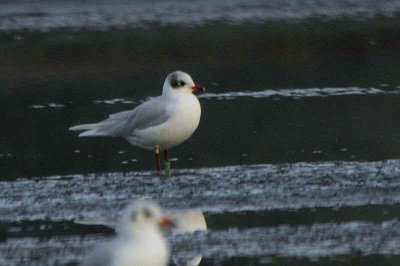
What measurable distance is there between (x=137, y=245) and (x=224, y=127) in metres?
6.27

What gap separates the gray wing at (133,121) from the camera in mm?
10875

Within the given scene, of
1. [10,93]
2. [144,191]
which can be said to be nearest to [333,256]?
[144,191]

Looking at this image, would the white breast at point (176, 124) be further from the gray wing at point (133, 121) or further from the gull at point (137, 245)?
the gull at point (137, 245)

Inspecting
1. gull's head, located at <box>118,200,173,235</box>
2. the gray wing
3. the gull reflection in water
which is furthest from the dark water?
gull's head, located at <box>118,200,173,235</box>

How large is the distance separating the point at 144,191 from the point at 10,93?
5.39m

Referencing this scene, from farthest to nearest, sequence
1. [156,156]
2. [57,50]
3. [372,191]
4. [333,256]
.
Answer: [57,50]
[156,156]
[372,191]
[333,256]

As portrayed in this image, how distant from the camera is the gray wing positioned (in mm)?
10875

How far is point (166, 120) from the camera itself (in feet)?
35.4

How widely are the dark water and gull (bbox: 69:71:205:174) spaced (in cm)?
27

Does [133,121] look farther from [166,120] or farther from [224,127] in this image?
[224,127]

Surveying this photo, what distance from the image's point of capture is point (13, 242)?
8.17 meters

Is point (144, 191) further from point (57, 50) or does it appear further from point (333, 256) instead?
point (57, 50)

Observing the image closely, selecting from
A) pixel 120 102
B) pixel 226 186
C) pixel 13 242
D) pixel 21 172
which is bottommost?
pixel 13 242

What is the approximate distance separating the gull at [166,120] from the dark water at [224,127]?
0.27m
